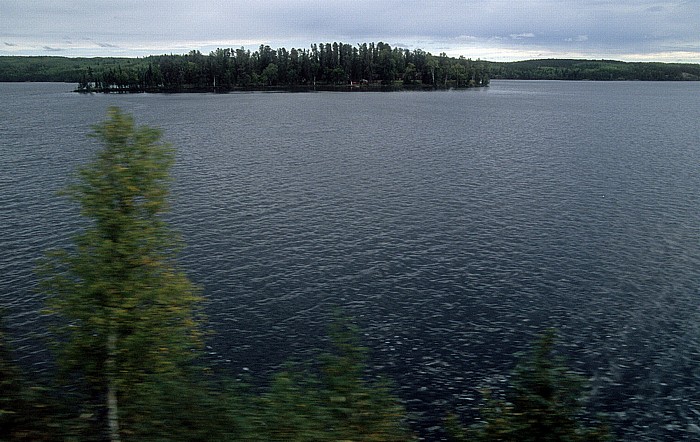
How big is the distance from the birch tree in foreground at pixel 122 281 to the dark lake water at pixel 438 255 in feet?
33.7

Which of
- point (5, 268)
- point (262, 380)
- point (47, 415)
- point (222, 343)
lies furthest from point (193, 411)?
point (5, 268)

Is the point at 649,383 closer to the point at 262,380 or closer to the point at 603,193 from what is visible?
the point at 262,380

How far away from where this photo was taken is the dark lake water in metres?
31.8

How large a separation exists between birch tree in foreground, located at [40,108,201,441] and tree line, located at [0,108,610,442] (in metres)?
0.05

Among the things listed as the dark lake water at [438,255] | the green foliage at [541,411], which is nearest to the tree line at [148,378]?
the green foliage at [541,411]

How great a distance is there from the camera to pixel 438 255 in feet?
154

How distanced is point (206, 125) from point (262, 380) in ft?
360

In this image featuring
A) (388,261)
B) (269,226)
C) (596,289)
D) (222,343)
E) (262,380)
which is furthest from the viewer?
(269,226)

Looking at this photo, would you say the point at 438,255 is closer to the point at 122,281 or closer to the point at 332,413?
the point at 332,413

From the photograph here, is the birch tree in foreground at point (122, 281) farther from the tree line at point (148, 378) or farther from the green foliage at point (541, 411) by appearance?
the green foliage at point (541, 411)

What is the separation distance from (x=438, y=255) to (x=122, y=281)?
3096 centimetres

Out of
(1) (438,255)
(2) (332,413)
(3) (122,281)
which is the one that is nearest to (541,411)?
(2) (332,413)

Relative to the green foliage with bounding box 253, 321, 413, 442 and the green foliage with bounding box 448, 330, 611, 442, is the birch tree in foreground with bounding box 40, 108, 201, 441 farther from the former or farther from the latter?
the green foliage with bounding box 448, 330, 611, 442

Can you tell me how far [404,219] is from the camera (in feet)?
186
